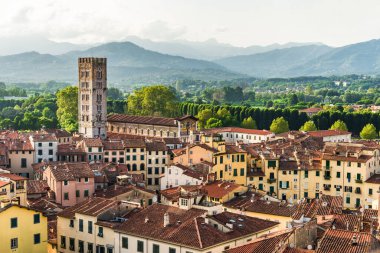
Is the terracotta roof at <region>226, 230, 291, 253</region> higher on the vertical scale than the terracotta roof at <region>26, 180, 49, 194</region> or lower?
higher

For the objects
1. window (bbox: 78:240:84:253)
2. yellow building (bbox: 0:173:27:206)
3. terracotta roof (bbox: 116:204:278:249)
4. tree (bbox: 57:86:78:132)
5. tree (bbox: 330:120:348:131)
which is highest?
tree (bbox: 57:86:78:132)

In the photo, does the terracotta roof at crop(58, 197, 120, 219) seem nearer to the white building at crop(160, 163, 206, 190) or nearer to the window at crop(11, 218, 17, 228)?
the window at crop(11, 218, 17, 228)

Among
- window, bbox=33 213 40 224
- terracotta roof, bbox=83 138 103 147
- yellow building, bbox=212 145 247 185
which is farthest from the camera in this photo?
terracotta roof, bbox=83 138 103 147

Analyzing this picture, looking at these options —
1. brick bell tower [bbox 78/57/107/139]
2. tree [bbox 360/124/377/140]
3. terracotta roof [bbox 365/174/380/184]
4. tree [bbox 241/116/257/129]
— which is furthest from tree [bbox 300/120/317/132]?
terracotta roof [bbox 365/174/380/184]

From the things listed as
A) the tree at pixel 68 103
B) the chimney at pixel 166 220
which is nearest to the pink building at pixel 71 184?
the chimney at pixel 166 220

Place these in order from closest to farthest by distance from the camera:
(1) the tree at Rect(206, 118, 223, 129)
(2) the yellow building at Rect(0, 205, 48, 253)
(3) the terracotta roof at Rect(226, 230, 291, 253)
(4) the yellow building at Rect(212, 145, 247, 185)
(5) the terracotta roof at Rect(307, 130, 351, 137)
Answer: (3) the terracotta roof at Rect(226, 230, 291, 253) < (2) the yellow building at Rect(0, 205, 48, 253) < (4) the yellow building at Rect(212, 145, 247, 185) < (5) the terracotta roof at Rect(307, 130, 351, 137) < (1) the tree at Rect(206, 118, 223, 129)

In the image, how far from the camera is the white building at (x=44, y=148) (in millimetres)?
85875

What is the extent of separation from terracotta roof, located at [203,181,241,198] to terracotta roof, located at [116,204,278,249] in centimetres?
1038

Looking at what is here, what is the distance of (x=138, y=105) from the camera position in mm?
167625

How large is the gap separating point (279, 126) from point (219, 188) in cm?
8807

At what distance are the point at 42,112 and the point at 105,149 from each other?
334 ft

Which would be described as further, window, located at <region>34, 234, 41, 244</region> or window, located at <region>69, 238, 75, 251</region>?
window, located at <region>69, 238, 75, 251</region>

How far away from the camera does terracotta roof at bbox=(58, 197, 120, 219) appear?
46237 mm

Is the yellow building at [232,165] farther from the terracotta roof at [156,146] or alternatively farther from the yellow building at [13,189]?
the yellow building at [13,189]
